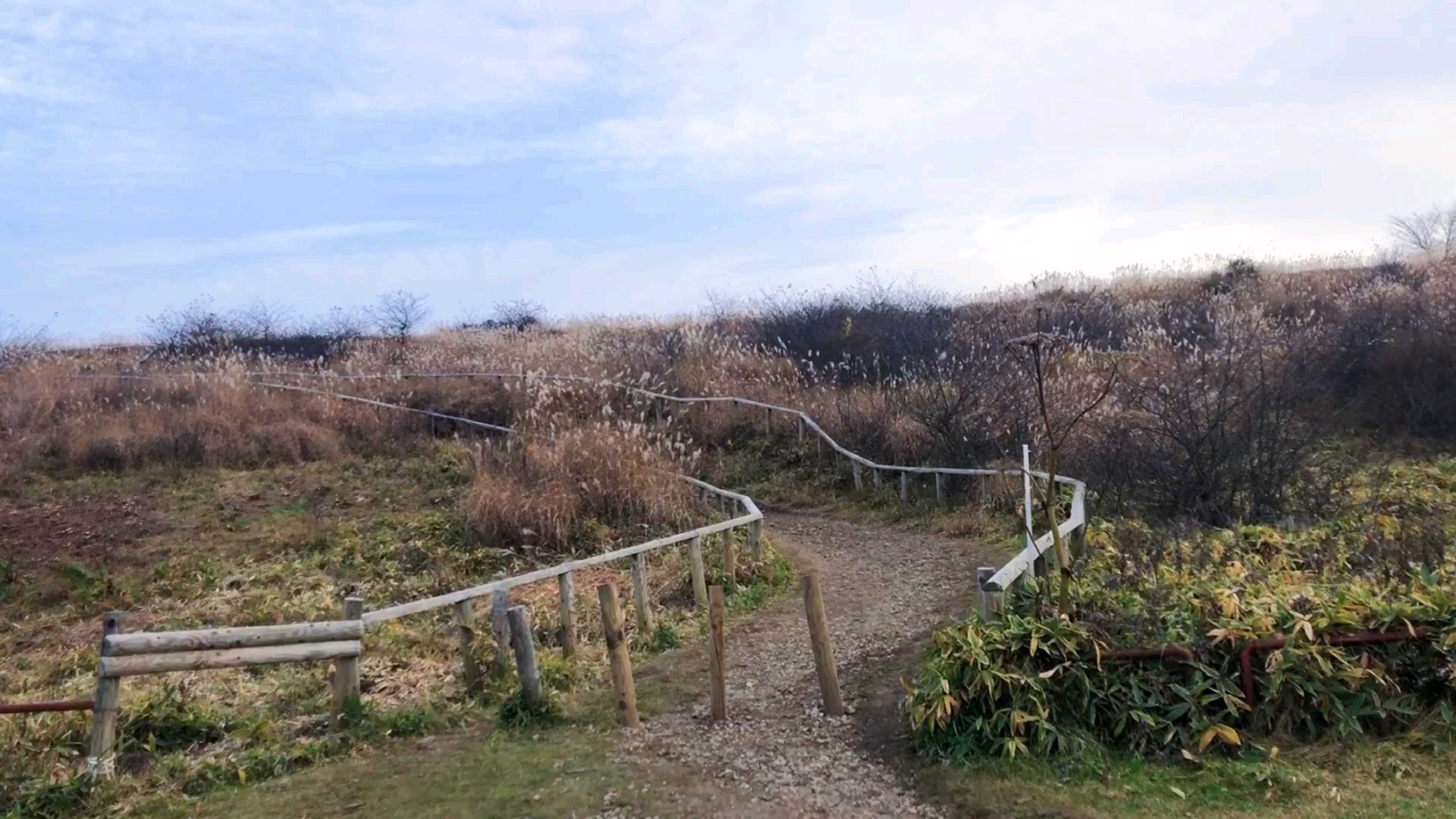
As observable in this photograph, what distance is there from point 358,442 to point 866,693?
49.5 ft

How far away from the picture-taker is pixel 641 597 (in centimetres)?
887

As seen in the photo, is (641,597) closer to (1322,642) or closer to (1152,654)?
(1152,654)

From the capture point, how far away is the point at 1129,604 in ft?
20.8

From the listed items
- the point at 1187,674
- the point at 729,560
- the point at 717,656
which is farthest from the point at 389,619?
the point at 1187,674

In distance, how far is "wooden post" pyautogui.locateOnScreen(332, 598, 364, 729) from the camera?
22.7 ft

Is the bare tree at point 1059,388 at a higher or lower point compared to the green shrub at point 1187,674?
higher

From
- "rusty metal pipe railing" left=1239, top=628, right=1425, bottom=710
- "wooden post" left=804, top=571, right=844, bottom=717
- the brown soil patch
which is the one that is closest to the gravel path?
"wooden post" left=804, top=571, right=844, bottom=717

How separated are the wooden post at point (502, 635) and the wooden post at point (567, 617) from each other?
661 mm

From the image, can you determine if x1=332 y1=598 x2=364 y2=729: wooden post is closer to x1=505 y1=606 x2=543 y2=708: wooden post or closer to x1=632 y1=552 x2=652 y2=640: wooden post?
x1=505 y1=606 x2=543 y2=708: wooden post

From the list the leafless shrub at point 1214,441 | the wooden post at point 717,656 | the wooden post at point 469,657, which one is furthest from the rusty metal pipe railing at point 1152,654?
the leafless shrub at point 1214,441

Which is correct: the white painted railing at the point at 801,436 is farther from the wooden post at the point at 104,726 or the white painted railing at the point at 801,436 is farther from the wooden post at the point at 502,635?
the wooden post at the point at 104,726

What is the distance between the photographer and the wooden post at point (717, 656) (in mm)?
6559

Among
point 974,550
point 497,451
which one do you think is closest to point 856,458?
point 974,550

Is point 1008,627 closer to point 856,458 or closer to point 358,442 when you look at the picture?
point 856,458
